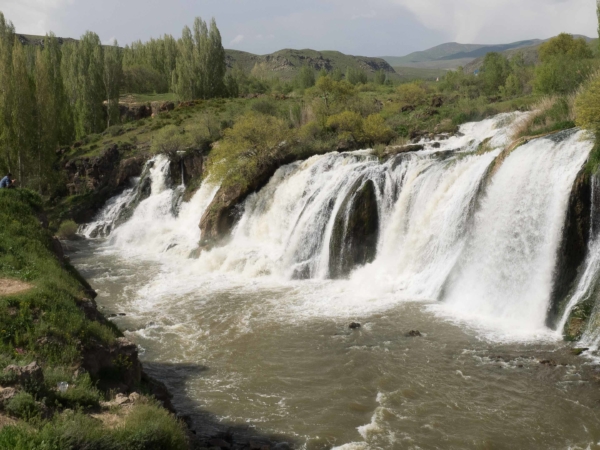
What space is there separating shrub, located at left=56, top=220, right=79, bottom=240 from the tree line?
200 inches

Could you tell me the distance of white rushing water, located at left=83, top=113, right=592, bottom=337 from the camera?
15.0 m

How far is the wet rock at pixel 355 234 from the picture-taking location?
20.0 metres

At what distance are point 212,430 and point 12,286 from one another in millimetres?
5601

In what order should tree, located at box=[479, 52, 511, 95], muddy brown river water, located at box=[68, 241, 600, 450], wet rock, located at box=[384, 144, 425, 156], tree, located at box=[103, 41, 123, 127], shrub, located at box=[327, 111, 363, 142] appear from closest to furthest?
muddy brown river water, located at box=[68, 241, 600, 450]
wet rock, located at box=[384, 144, 425, 156]
shrub, located at box=[327, 111, 363, 142]
tree, located at box=[479, 52, 511, 95]
tree, located at box=[103, 41, 123, 127]

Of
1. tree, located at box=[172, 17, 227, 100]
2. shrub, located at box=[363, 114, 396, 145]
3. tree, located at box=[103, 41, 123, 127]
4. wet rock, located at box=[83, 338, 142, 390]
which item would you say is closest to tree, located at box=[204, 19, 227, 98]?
tree, located at box=[172, 17, 227, 100]

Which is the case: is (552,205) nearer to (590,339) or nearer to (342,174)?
(590,339)

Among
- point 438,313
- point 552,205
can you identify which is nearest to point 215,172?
point 438,313

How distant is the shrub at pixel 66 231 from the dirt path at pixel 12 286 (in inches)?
865

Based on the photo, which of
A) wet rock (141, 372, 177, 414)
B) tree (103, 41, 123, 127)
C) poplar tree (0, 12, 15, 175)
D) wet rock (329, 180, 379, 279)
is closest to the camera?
wet rock (141, 372, 177, 414)

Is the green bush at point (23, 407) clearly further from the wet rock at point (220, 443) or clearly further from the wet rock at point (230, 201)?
the wet rock at point (230, 201)

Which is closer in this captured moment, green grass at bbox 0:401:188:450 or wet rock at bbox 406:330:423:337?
green grass at bbox 0:401:188:450

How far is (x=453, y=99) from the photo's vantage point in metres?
39.4

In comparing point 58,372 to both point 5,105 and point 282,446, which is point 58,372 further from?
point 5,105

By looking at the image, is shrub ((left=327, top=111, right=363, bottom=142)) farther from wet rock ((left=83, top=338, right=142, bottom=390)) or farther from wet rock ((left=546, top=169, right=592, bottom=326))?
wet rock ((left=83, top=338, right=142, bottom=390))
